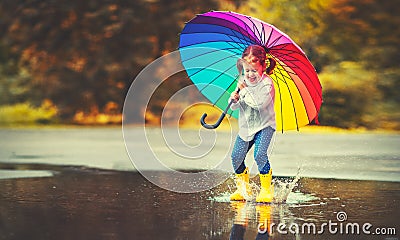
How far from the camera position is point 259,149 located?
218 inches

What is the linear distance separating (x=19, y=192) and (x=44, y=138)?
6109mm

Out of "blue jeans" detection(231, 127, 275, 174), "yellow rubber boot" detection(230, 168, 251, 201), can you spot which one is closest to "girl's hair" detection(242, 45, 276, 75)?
"blue jeans" detection(231, 127, 275, 174)

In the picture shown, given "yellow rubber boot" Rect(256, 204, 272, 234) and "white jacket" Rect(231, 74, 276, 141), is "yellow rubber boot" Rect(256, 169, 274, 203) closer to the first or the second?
"yellow rubber boot" Rect(256, 204, 272, 234)

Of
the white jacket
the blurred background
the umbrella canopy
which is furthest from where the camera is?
the blurred background

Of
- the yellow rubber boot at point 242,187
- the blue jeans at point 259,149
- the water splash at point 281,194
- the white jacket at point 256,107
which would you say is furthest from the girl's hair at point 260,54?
the water splash at point 281,194

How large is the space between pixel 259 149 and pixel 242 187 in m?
0.42

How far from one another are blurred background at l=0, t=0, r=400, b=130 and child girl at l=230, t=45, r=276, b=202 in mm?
10219

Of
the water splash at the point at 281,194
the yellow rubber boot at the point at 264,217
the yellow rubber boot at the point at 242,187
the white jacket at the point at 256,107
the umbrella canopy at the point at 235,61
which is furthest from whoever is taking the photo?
the water splash at the point at 281,194

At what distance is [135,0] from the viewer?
643 inches

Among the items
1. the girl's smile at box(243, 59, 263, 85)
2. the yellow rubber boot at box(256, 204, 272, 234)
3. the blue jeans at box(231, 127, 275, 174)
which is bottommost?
the yellow rubber boot at box(256, 204, 272, 234)

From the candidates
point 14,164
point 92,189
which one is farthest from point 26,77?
point 92,189

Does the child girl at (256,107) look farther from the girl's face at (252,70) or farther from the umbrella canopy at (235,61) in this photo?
the umbrella canopy at (235,61)

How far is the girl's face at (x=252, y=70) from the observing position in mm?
5548

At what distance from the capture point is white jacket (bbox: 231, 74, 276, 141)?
18.1 ft
